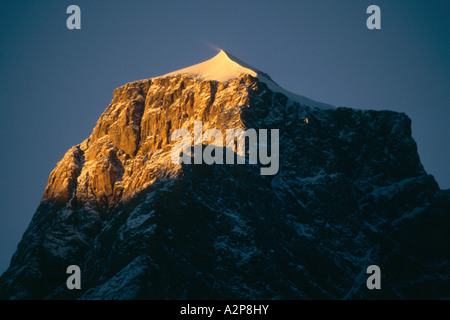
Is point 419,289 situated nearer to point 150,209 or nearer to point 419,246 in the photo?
point 419,246

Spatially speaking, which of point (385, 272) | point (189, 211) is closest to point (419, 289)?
point (385, 272)

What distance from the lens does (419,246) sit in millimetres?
199250

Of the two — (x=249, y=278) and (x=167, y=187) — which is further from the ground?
(x=167, y=187)

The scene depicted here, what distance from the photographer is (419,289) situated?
19200cm

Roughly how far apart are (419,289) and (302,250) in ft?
85.1
